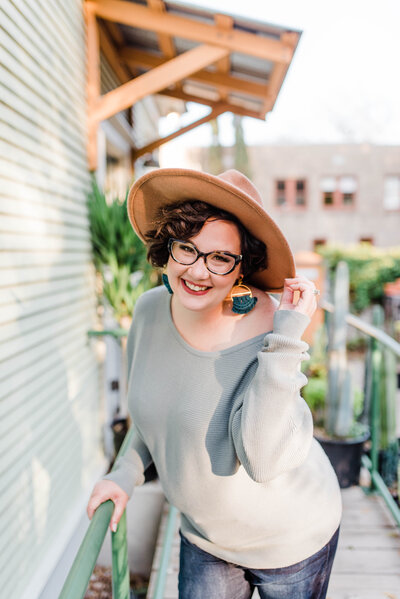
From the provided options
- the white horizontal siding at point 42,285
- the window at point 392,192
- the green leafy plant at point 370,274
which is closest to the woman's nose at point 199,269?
the white horizontal siding at point 42,285

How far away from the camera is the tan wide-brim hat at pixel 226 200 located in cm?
126

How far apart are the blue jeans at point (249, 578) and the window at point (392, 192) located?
22462mm

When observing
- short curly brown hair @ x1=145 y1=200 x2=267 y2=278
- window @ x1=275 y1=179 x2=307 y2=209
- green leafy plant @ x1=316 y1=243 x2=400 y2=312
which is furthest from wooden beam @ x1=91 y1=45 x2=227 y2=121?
window @ x1=275 y1=179 x2=307 y2=209

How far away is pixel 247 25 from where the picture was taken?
A: 3.96 m

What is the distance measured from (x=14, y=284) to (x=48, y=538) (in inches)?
63.0

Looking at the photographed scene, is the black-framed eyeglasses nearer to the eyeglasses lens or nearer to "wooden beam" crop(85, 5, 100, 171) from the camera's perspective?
the eyeglasses lens

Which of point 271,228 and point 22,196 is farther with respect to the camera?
point 22,196

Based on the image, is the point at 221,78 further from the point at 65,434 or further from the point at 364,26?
the point at 364,26

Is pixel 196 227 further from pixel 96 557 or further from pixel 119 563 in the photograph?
pixel 119 563

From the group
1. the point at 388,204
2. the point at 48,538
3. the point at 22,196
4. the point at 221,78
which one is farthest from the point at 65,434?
the point at 388,204

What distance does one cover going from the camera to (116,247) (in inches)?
158

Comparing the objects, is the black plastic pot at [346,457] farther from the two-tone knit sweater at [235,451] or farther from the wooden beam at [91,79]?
the wooden beam at [91,79]

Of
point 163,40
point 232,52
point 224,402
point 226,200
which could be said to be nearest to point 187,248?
point 226,200

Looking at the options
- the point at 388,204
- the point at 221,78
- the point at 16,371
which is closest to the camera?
the point at 16,371
